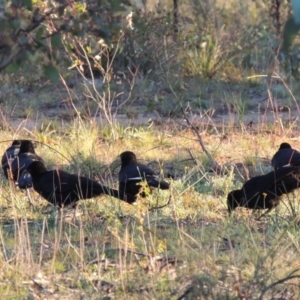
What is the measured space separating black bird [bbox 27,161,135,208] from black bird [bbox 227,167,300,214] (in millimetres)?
785

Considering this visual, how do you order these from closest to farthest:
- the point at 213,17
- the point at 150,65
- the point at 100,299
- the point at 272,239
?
the point at 100,299, the point at 272,239, the point at 150,65, the point at 213,17

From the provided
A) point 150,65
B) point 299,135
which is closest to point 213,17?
point 150,65

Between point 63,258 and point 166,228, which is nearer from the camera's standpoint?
point 63,258

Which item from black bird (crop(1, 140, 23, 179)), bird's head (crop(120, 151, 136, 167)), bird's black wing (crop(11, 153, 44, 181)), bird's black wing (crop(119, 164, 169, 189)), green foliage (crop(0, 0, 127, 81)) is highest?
green foliage (crop(0, 0, 127, 81))

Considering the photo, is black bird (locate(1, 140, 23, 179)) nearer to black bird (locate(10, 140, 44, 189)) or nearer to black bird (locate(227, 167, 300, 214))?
black bird (locate(10, 140, 44, 189))

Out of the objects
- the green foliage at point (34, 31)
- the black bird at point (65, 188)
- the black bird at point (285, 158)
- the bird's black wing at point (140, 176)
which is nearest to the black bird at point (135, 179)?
the bird's black wing at point (140, 176)

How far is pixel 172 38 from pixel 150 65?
84.2 inches

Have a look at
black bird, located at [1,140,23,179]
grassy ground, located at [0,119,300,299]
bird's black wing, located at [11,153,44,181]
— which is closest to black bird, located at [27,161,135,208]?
grassy ground, located at [0,119,300,299]

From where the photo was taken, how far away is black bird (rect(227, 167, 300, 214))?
6.56 metres

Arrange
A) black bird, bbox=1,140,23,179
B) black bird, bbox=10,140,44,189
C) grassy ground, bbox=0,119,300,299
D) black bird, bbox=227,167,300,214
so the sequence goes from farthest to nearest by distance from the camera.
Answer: black bird, bbox=1,140,23,179
black bird, bbox=10,140,44,189
black bird, bbox=227,167,300,214
grassy ground, bbox=0,119,300,299

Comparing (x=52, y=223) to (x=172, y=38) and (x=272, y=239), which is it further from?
(x=172, y=38)

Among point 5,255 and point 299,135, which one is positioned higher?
point 5,255

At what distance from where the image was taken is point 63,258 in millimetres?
5164

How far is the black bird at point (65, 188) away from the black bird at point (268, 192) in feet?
2.58
